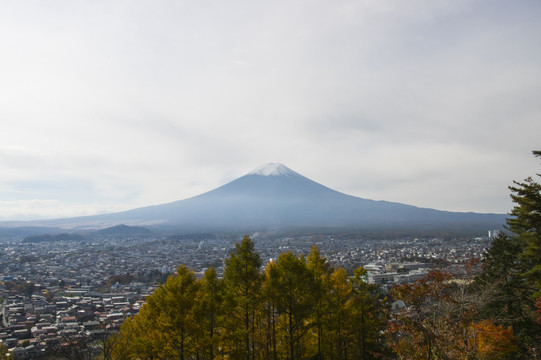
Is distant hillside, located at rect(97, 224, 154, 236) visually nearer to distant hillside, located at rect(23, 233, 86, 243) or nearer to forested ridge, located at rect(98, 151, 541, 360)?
distant hillside, located at rect(23, 233, 86, 243)


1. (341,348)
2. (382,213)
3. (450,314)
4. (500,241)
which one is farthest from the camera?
(382,213)

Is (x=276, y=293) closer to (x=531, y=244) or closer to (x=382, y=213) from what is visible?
(x=531, y=244)

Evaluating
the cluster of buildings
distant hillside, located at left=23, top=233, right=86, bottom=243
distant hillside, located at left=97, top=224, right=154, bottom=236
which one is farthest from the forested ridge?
distant hillside, located at left=97, top=224, right=154, bottom=236

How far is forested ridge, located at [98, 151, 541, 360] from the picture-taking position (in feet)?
30.4

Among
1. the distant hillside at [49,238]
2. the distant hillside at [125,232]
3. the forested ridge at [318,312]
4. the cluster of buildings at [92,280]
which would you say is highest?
the forested ridge at [318,312]

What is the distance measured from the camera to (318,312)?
1284cm

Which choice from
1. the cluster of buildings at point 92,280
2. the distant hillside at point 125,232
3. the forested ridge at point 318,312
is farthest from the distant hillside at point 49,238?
the forested ridge at point 318,312

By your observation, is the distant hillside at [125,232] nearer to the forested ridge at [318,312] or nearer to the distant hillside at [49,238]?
the distant hillside at [49,238]

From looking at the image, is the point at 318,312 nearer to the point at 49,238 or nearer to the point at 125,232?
the point at 49,238

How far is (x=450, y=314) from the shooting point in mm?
8734

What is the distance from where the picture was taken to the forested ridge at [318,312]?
9.25m

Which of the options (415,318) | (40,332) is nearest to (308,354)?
(415,318)

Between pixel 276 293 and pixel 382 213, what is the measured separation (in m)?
199

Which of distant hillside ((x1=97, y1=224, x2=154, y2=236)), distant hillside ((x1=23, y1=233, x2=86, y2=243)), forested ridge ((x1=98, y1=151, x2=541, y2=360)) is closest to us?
forested ridge ((x1=98, y1=151, x2=541, y2=360))
